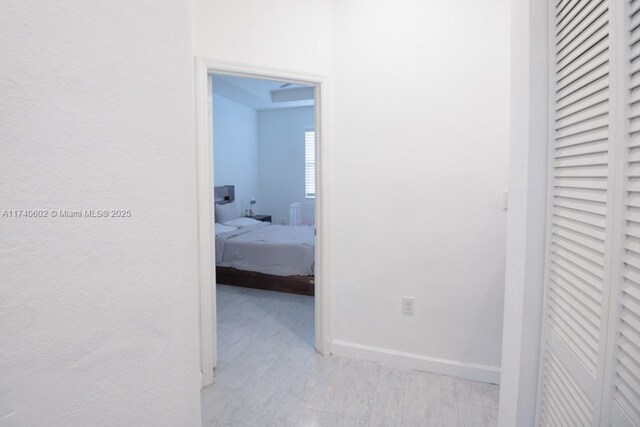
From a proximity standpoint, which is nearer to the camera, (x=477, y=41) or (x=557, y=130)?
(x=557, y=130)

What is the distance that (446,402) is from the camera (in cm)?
198

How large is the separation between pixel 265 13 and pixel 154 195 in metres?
1.92

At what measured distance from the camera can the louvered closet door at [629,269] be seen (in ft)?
2.35

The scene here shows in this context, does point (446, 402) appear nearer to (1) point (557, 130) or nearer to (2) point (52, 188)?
(1) point (557, 130)

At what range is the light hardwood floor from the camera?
1.84 m

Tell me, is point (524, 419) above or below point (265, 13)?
below

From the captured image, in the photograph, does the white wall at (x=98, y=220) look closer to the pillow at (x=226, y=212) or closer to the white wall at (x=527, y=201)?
the white wall at (x=527, y=201)

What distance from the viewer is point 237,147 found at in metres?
6.21

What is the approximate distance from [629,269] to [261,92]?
565 centimetres

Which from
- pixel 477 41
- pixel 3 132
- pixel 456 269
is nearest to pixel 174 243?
pixel 3 132

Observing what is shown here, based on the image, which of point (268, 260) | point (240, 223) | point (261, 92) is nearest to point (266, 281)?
point (268, 260)

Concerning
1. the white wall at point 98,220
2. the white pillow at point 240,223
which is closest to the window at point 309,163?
the white pillow at point 240,223

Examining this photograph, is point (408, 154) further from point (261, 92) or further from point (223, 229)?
point (261, 92)

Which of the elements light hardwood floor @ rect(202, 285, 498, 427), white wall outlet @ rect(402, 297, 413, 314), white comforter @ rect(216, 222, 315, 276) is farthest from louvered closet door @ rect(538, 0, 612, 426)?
white comforter @ rect(216, 222, 315, 276)
